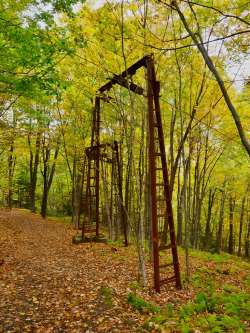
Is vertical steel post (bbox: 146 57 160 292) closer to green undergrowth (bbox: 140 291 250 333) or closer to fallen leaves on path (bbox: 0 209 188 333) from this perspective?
fallen leaves on path (bbox: 0 209 188 333)

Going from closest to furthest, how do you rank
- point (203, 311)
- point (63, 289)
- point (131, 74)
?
1. point (203, 311)
2. point (63, 289)
3. point (131, 74)

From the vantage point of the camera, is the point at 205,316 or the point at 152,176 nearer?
the point at 205,316

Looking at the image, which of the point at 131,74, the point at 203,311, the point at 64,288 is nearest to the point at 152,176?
the point at 131,74

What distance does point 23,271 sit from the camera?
8727mm

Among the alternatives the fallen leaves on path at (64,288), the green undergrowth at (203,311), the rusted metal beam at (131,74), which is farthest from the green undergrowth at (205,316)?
the rusted metal beam at (131,74)

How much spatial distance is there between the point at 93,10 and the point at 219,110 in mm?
8031

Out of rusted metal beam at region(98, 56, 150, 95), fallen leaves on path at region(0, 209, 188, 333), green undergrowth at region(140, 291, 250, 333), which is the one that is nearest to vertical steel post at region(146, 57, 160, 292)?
rusted metal beam at region(98, 56, 150, 95)

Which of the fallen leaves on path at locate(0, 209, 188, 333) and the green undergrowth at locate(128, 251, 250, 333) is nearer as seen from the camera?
the fallen leaves on path at locate(0, 209, 188, 333)

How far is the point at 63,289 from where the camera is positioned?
7.50 meters

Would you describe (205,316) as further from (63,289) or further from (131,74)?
(131,74)

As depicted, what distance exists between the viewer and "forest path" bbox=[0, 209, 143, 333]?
574 centimetres

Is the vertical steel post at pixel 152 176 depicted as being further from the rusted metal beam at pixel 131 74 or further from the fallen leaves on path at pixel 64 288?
the fallen leaves on path at pixel 64 288

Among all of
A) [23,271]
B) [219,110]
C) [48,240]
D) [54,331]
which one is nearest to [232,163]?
[219,110]

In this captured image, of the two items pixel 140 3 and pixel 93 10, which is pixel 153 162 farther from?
pixel 93 10
